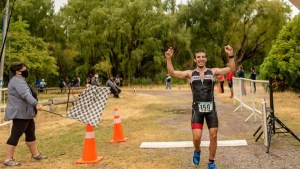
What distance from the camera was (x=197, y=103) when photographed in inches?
252

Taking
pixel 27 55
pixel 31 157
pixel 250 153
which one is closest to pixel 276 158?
pixel 250 153

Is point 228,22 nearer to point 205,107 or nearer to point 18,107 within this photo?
point 205,107

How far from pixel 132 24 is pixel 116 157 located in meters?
41.8

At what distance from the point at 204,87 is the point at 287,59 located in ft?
56.1

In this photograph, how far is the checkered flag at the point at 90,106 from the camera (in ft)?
24.0

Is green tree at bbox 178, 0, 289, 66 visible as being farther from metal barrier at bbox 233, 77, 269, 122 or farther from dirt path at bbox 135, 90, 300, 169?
dirt path at bbox 135, 90, 300, 169

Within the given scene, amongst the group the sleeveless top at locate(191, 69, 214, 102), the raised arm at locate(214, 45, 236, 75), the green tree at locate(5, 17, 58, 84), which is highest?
the green tree at locate(5, 17, 58, 84)

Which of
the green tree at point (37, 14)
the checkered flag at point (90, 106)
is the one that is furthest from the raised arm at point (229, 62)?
the green tree at point (37, 14)

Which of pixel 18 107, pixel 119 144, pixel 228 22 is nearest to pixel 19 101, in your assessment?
pixel 18 107

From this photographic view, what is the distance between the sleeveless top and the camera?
20.8 feet

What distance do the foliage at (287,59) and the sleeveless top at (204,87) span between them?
1619 cm

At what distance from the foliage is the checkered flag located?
1622 cm

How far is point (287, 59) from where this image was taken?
71.3ft

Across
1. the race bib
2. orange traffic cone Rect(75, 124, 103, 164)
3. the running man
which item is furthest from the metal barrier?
orange traffic cone Rect(75, 124, 103, 164)
